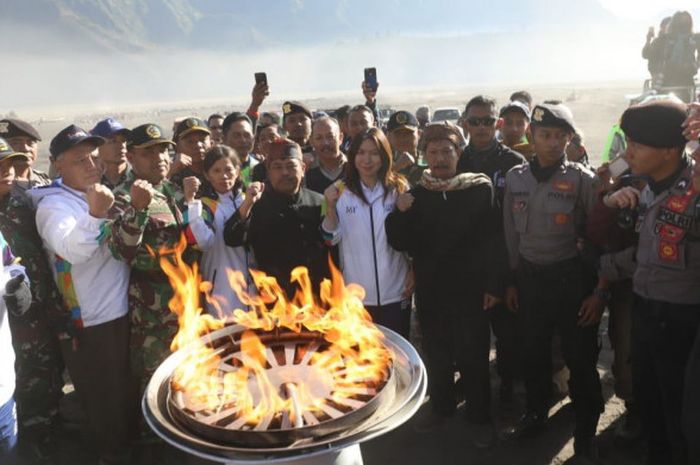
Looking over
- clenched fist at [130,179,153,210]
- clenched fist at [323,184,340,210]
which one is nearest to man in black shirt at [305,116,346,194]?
clenched fist at [323,184,340,210]

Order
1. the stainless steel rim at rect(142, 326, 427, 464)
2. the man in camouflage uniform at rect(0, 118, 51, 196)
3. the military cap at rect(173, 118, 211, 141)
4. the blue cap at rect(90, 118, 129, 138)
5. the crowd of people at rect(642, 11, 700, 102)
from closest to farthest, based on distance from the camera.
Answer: the stainless steel rim at rect(142, 326, 427, 464), the blue cap at rect(90, 118, 129, 138), the man in camouflage uniform at rect(0, 118, 51, 196), the military cap at rect(173, 118, 211, 141), the crowd of people at rect(642, 11, 700, 102)

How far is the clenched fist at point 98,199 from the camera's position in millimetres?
3156

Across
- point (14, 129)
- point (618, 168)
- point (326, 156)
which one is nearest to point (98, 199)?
point (326, 156)

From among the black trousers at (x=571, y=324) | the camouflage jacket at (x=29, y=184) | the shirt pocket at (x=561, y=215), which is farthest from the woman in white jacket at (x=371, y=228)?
the camouflage jacket at (x=29, y=184)

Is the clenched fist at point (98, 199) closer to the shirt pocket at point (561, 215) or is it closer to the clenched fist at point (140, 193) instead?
the clenched fist at point (140, 193)

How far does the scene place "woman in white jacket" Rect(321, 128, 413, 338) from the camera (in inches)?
162

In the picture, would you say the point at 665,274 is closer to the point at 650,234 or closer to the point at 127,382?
the point at 650,234

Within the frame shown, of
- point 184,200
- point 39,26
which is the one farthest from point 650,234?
point 39,26

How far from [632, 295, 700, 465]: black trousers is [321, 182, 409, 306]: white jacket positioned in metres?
1.68

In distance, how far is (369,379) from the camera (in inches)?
106

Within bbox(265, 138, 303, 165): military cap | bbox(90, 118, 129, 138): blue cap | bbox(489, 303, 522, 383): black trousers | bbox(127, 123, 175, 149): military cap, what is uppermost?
bbox(90, 118, 129, 138): blue cap

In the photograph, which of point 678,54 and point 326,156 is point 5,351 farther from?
point 678,54

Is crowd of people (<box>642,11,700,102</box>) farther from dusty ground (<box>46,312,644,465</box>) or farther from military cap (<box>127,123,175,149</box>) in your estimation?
military cap (<box>127,123,175,149</box>)

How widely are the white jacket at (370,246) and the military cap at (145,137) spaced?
144 centimetres
